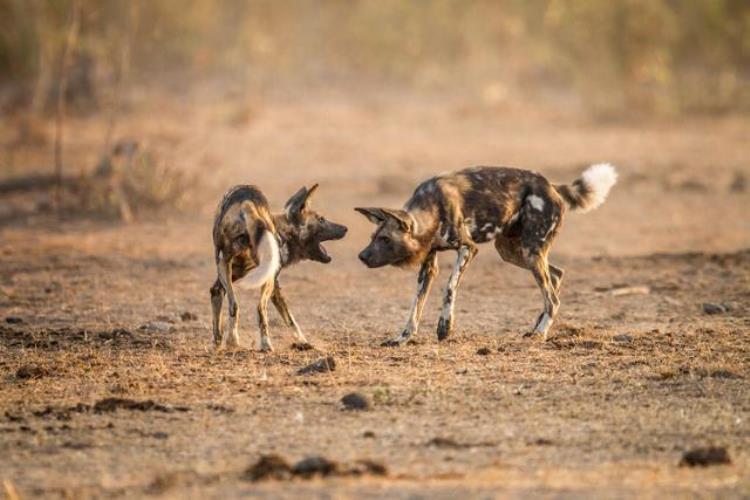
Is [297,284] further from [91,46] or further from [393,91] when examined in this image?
[393,91]

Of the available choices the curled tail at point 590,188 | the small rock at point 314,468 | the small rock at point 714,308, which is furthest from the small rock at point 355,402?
the small rock at point 714,308

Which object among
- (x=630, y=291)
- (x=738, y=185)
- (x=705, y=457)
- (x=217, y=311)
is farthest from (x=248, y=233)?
(x=738, y=185)

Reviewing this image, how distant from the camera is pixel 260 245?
7.94 meters

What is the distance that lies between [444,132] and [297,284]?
14.1 metres

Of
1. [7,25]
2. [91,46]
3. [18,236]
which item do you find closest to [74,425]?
[18,236]

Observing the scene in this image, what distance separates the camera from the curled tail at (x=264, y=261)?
25.5ft

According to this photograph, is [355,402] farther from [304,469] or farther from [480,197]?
[480,197]

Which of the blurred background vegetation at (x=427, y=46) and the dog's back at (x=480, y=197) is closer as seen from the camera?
the dog's back at (x=480, y=197)

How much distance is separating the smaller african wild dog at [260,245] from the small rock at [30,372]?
1.15 metres

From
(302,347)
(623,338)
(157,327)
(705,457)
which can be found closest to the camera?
(705,457)

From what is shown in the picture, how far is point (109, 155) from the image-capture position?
54.5 ft

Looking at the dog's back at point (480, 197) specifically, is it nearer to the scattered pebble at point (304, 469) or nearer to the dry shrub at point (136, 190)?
the scattered pebble at point (304, 469)

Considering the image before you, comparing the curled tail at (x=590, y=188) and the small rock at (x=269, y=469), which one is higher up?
the curled tail at (x=590, y=188)

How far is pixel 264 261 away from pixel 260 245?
0.40ft
